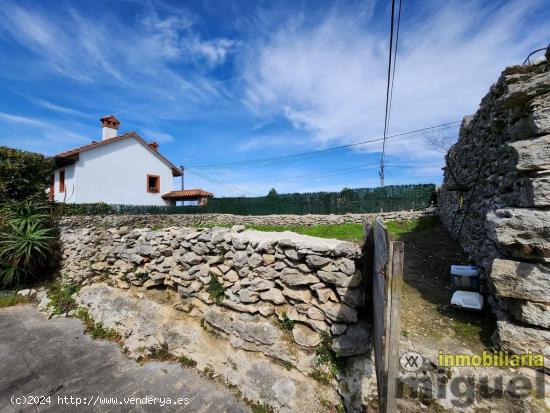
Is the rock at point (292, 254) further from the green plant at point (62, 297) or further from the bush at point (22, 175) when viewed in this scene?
the bush at point (22, 175)

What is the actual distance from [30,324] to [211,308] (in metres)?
4.90

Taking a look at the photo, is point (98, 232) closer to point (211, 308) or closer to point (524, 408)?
point (211, 308)

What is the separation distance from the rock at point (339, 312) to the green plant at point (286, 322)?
61cm

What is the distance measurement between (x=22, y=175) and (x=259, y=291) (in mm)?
12285

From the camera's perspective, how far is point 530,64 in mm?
3189

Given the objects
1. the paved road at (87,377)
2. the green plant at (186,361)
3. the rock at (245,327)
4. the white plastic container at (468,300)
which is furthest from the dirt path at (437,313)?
the green plant at (186,361)

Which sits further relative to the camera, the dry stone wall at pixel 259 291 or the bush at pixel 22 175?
the bush at pixel 22 175

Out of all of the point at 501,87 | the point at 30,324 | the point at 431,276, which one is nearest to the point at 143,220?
the point at 30,324

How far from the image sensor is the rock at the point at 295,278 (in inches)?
148

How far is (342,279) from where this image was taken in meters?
3.48

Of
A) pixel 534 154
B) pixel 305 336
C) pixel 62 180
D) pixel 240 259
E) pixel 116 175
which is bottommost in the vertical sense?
pixel 305 336

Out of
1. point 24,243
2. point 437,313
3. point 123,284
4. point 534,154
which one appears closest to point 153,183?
point 24,243

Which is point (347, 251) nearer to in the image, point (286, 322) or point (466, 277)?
point (286, 322)

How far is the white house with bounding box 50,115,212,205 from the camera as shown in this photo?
740 inches
